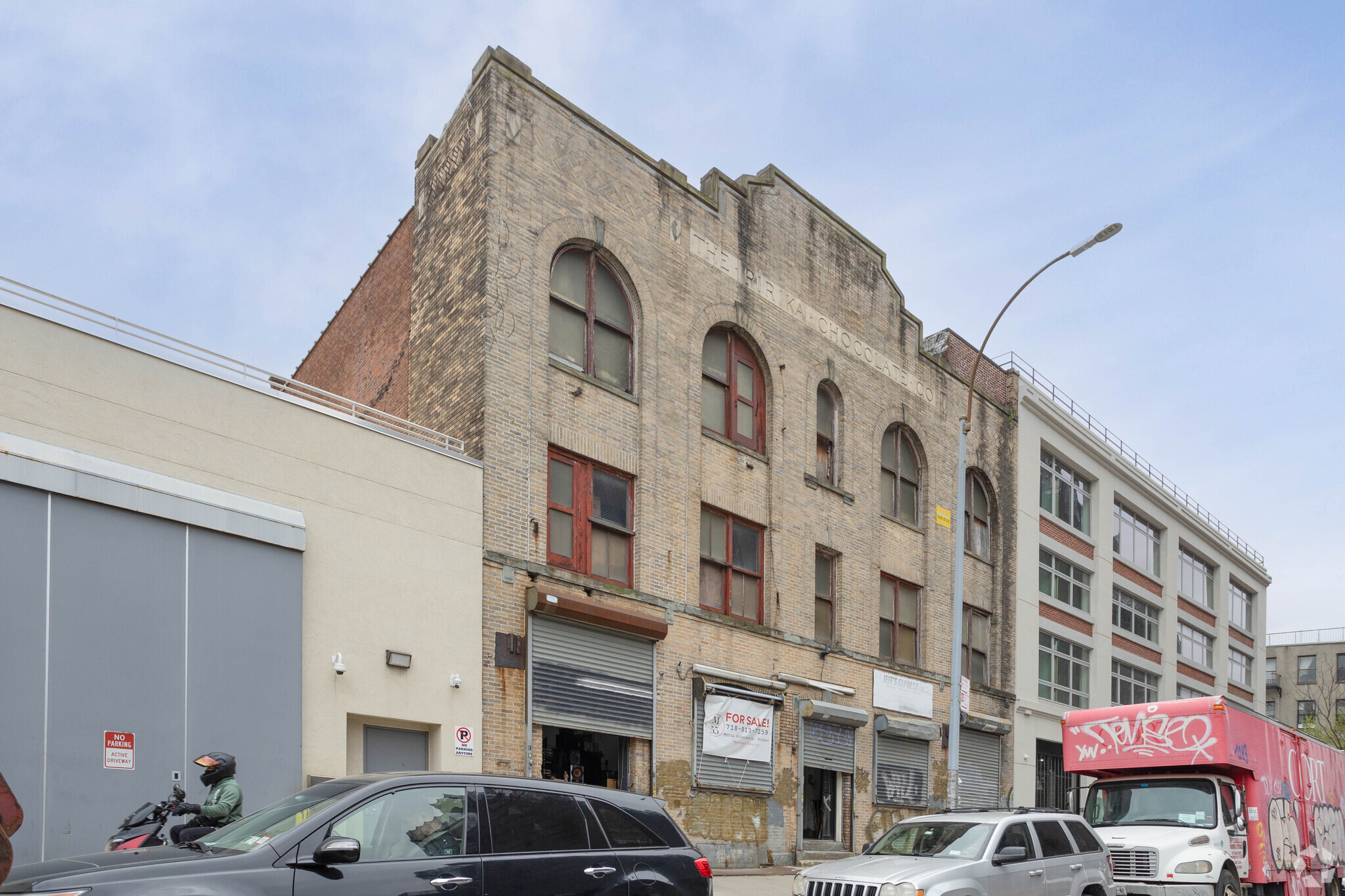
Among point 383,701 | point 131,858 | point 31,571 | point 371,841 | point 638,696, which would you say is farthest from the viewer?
point 638,696

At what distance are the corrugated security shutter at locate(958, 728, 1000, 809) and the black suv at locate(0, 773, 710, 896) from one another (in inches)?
769

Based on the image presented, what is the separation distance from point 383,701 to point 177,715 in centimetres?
286

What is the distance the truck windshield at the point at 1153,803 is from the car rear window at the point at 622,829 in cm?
940

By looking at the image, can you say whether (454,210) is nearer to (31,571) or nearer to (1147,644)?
(31,571)

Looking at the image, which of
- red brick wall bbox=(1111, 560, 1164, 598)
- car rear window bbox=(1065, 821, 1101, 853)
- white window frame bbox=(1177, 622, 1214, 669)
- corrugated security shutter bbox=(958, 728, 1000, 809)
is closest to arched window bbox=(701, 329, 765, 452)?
corrugated security shutter bbox=(958, 728, 1000, 809)

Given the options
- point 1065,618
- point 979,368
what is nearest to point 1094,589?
point 1065,618

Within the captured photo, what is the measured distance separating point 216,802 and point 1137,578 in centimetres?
3296

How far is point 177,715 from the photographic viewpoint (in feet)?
41.5

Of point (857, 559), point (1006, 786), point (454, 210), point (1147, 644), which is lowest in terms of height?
point (1006, 786)

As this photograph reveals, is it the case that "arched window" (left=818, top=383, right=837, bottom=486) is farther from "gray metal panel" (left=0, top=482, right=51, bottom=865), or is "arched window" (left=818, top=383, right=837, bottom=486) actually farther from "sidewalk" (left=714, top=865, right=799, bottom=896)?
"gray metal panel" (left=0, top=482, right=51, bottom=865)

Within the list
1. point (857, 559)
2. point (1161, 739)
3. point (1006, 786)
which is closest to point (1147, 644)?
point (1006, 786)

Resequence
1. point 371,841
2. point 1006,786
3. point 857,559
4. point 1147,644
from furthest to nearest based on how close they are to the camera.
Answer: point 1147,644, point 1006,786, point 857,559, point 371,841

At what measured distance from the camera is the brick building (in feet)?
58.1

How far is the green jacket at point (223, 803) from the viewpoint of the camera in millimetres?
9805
